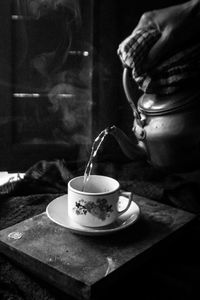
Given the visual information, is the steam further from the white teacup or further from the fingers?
the white teacup

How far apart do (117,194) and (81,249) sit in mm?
169

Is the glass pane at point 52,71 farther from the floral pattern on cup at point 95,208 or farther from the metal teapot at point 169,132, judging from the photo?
the floral pattern on cup at point 95,208

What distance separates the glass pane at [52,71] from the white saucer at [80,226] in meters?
1.02

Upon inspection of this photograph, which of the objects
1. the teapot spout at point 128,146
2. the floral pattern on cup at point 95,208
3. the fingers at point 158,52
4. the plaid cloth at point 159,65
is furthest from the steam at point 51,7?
the floral pattern on cup at point 95,208

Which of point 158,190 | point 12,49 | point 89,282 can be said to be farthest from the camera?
point 12,49

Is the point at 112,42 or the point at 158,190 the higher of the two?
the point at 112,42

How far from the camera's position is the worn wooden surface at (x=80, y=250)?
0.74 metres

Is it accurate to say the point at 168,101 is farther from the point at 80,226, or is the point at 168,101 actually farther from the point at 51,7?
the point at 51,7

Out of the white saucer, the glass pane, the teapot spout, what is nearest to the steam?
the glass pane

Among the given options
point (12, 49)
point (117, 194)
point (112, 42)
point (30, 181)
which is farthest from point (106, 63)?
point (117, 194)

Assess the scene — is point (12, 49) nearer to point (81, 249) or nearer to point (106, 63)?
point (106, 63)

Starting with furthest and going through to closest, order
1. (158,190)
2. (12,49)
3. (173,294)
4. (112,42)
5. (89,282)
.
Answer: (112,42), (12,49), (158,190), (173,294), (89,282)

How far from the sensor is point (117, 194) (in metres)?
0.91

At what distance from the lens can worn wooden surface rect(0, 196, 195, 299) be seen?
74 cm
